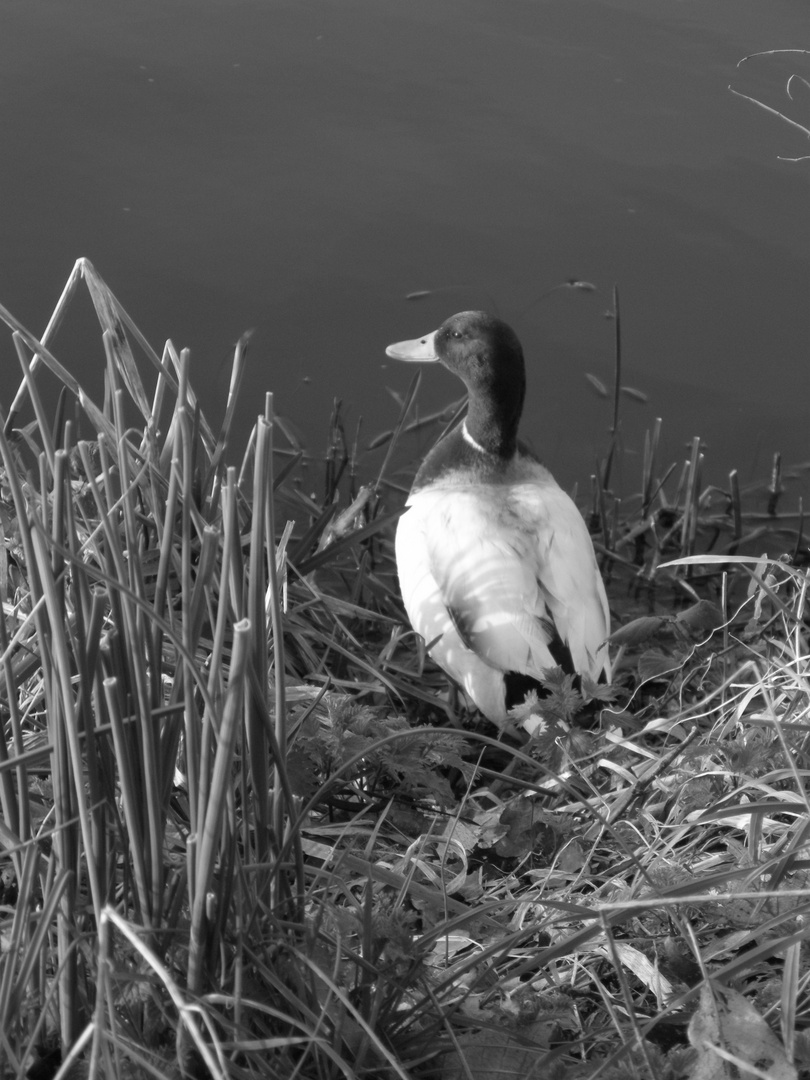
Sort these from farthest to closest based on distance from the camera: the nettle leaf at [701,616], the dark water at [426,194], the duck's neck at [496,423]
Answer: the dark water at [426,194] < the duck's neck at [496,423] < the nettle leaf at [701,616]

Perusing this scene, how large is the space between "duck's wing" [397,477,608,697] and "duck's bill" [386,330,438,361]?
0.82 metres

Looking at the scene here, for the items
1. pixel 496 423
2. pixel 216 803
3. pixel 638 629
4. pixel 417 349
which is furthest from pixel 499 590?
pixel 216 803

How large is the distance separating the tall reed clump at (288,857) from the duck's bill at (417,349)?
1.63 metres

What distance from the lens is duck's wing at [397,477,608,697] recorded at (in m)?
2.99

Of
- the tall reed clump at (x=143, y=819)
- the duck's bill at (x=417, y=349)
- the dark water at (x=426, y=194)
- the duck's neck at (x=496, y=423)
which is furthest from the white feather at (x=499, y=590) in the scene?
the tall reed clump at (x=143, y=819)

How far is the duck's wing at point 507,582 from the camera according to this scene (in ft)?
9.82

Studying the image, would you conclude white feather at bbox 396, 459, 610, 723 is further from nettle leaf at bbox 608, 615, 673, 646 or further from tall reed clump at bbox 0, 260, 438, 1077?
tall reed clump at bbox 0, 260, 438, 1077

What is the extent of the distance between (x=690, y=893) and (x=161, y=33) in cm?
545

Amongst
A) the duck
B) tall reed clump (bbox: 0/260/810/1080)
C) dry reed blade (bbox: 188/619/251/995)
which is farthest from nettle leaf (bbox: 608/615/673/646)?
dry reed blade (bbox: 188/619/251/995)

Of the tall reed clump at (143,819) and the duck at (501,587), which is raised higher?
the tall reed clump at (143,819)

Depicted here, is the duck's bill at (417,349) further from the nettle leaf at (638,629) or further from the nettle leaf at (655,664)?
the nettle leaf at (655,664)

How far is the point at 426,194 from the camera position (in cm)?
529

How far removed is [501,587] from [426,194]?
286cm

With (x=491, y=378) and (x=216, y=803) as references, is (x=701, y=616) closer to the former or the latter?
(x=491, y=378)
